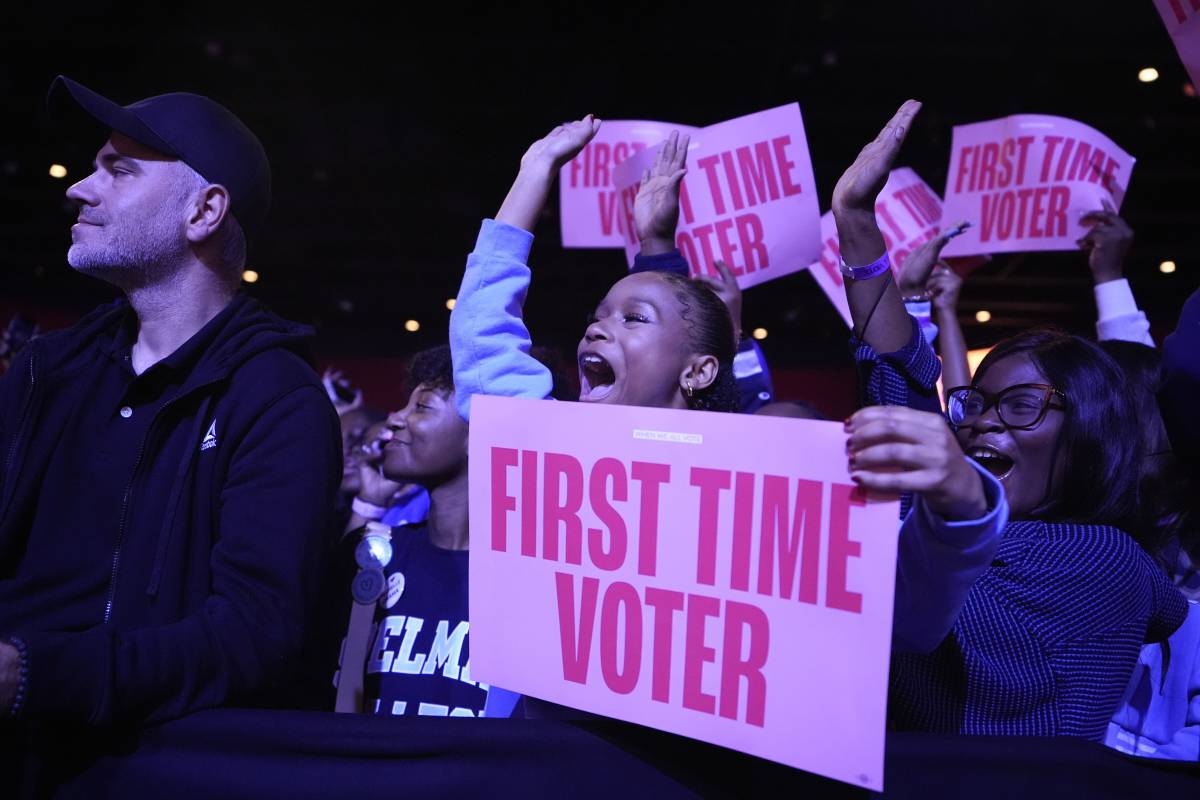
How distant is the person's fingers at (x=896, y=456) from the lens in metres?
0.93

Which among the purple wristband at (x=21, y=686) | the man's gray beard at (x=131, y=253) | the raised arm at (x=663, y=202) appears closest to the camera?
the purple wristband at (x=21, y=686)

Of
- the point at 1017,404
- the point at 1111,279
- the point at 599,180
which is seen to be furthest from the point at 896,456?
the point at 599,180

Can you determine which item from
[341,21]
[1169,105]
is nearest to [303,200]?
[341,21]

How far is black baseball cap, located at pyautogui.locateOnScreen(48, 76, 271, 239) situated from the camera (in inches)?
65.6

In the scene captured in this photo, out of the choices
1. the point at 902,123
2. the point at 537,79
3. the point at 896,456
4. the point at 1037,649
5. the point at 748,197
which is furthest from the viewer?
the point at 537,79

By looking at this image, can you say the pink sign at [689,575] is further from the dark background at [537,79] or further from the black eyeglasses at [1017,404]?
the dark background at [537,79]

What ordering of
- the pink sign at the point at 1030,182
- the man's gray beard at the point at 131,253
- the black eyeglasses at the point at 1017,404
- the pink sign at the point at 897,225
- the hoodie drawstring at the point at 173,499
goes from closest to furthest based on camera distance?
1. the hoodie drawstring at the point at 173,499
2. the black eyeglasses at the point at 1017,404
3. the man's gray beard at the point at 131,253
4. the pink sign at the point at 1030,182
5. the pink sign at the point at 897,225

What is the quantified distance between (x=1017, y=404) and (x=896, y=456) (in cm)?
76

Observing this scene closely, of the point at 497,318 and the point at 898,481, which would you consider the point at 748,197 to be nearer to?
the point at 497,318

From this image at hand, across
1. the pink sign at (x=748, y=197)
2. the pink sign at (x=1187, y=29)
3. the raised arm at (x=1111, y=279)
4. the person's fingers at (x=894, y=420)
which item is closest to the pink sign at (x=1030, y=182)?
the raised arm at (x=1111, y=279)

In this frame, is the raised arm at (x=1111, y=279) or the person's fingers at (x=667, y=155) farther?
the raised arm at (x=1111, y=279)

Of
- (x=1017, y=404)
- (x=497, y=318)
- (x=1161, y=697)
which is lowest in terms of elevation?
(x=1161, y=697)

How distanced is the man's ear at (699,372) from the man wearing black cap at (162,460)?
26.5 inches

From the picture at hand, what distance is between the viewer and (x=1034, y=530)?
4.63ft
